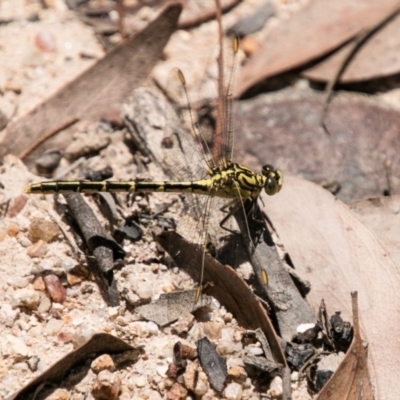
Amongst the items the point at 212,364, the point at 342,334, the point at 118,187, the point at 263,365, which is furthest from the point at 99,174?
the point at 342,334

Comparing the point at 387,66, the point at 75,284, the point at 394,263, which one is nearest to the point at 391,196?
the point at 394,263

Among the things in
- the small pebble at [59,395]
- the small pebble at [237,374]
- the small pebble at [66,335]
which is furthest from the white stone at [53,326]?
the small pebble at [237,374]

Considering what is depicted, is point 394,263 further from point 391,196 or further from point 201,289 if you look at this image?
point 201,289

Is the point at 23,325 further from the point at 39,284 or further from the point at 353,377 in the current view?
the point at 353,377

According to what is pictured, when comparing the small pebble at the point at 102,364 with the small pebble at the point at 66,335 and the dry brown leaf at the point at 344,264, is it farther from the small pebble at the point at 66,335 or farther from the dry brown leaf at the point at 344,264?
the dry brown leaf at the point at 344,264

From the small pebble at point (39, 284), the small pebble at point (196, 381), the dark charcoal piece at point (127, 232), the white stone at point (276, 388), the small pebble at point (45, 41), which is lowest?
the white stone at point (276, 388)
